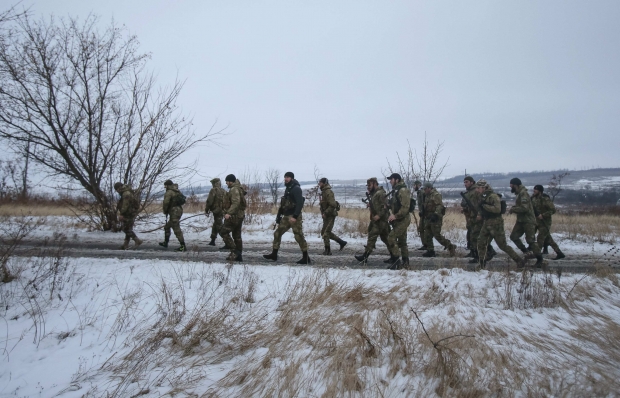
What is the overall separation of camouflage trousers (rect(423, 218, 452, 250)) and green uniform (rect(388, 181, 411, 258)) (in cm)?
235

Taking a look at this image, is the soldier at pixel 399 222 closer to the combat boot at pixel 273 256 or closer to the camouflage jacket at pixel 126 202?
the combat boot at pixel 273 256

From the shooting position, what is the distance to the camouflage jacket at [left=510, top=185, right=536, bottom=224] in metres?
7.87

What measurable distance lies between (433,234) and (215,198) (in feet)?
21.3

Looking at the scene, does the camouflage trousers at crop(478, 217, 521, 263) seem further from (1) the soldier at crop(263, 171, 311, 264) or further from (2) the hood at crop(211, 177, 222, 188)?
(2) the hood at crop(211, 177, 222, 188)

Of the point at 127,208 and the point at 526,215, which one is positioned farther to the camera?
the point at 127,208

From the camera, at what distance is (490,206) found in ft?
23.6

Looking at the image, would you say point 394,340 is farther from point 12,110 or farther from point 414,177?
point 12,110

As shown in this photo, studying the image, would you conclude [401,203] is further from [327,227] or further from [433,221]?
[433,221]

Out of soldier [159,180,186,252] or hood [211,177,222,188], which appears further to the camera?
hood [211,177,222,188]

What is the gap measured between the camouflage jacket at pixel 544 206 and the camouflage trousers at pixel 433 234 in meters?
2.66

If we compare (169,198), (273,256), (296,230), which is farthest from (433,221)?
(169,198)

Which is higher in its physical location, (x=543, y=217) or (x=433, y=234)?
(x=543, y=217)

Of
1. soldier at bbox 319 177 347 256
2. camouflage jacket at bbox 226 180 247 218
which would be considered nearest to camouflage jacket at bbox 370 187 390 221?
soldier at bbox 319 177 347 256

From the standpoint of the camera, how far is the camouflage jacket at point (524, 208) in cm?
787
